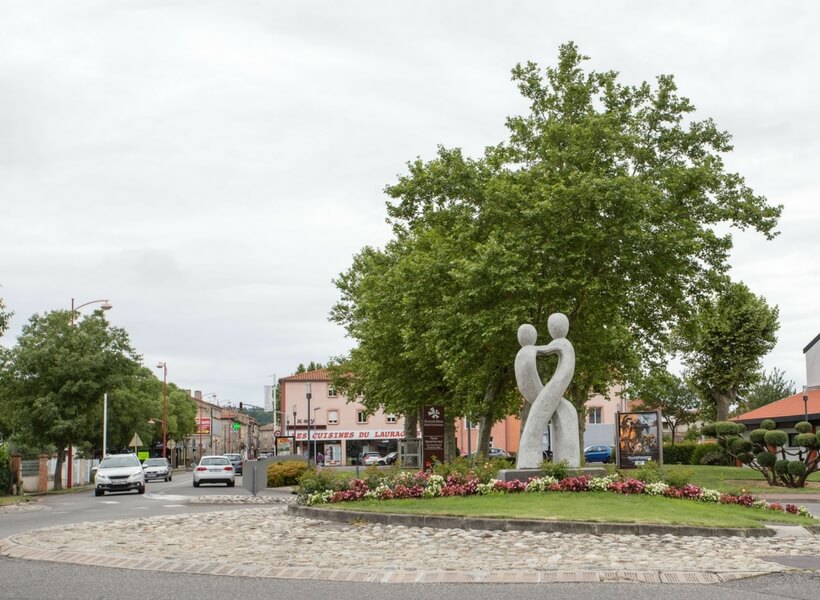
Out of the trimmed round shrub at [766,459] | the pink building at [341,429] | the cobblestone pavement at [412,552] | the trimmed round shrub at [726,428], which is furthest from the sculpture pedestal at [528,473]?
the pink building at [341,429]

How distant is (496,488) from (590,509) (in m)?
3.58

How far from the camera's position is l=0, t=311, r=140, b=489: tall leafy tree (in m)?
47.8

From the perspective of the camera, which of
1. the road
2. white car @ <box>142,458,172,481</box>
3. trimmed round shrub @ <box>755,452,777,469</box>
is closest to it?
the road

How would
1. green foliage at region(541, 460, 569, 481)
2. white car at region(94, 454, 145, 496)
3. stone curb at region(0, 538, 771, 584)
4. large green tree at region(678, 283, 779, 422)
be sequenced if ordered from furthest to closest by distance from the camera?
large green tree at region(678, 283, 779, 422), white car at region(94, 454, 145, 496), green foliage at region(541, 460, 569, 481), stone curb at region(0, 538, 771, 584)

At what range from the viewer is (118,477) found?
35.9 metres

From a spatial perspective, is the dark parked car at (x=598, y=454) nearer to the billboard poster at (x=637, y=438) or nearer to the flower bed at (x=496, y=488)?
the billboard poster at (x=637, y=438)

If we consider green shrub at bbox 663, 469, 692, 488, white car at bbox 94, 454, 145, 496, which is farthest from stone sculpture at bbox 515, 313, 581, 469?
white car at bbox 94, 454, 145, 496

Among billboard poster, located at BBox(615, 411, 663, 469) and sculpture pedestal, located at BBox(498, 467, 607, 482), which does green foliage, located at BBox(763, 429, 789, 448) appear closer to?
billboard poster, located at BBox(615, 411, 663, 469)

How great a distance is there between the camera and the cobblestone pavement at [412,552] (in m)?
9.88

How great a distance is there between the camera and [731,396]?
2343 inches

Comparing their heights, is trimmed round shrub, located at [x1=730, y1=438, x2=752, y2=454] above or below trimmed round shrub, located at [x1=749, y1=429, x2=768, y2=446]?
below

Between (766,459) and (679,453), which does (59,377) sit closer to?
(766,459)

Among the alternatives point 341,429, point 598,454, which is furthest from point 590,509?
point 341,429

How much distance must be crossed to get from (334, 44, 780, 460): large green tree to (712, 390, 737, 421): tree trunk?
22.7 metres
